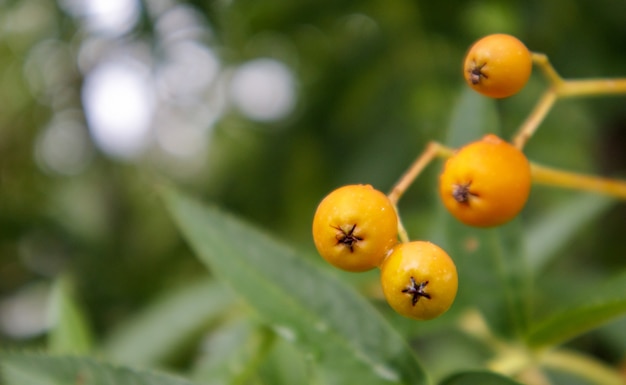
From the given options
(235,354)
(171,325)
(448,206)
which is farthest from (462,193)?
(171,325)

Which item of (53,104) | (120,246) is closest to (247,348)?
(120,246)

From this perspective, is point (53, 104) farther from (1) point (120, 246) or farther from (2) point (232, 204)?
(2) point (232, 204)

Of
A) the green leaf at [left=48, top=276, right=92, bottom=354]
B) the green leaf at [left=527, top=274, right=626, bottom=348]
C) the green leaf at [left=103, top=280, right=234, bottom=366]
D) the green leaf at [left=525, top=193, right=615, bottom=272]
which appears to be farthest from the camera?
the green leaf at [left=103, top=280, right=234, bottom=366]

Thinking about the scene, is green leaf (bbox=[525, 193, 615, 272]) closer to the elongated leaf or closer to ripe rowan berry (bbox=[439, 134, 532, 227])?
the elongated leaf

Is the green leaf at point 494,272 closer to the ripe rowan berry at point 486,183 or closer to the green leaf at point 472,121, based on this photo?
the green leaf at point 472,121

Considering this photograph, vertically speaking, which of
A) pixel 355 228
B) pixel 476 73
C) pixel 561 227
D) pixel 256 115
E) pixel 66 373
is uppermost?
pixel 256 115

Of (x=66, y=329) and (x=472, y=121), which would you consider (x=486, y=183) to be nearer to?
(x=472, y=121)

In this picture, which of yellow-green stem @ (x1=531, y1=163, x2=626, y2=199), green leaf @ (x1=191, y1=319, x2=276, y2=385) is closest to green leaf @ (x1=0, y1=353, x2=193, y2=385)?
green leaf @ (x1=191, y1=319, x2=276, y2=385)

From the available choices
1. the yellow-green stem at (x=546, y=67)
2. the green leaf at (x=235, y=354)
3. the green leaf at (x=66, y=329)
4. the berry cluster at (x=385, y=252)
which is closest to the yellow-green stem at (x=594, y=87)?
the yellow-green stem at (x=546, y=67)
